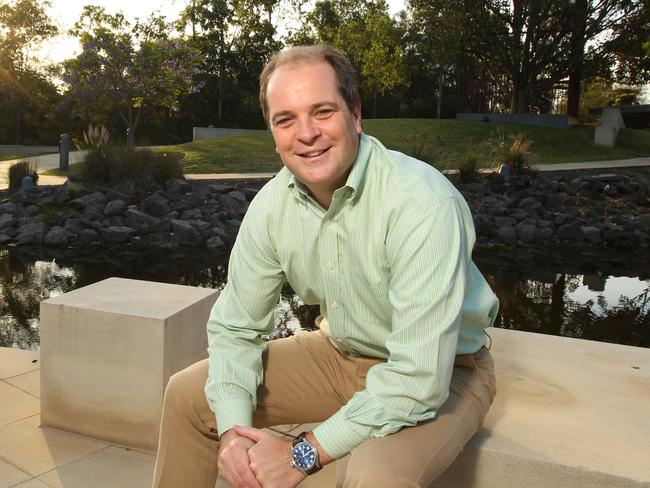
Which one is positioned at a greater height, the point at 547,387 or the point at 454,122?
the point at 454,122

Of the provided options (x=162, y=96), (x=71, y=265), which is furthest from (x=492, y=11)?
(x=71, y=265)

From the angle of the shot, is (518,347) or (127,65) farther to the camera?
(127,65)

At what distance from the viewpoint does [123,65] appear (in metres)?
17.5

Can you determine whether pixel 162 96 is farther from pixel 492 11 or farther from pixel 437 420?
pixel 437 420

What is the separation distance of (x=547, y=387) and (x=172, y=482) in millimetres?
1043

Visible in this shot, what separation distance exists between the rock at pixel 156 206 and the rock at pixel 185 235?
665mm

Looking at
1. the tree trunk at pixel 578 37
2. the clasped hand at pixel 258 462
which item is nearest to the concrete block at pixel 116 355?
the clasped hand at pixel 258 462

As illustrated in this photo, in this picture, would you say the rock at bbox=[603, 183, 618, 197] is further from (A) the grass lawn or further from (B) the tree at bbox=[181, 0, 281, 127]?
(B) the tree at bbox=[181, 0, 281, 127]

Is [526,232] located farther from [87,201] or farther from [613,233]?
[87,201]

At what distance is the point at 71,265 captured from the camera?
712 cm

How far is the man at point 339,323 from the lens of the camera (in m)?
1.43

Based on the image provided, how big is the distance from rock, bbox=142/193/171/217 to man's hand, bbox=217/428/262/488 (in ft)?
25.7

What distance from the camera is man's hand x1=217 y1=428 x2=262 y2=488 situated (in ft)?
4.78

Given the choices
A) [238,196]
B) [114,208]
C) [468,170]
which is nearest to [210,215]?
[238,196]
